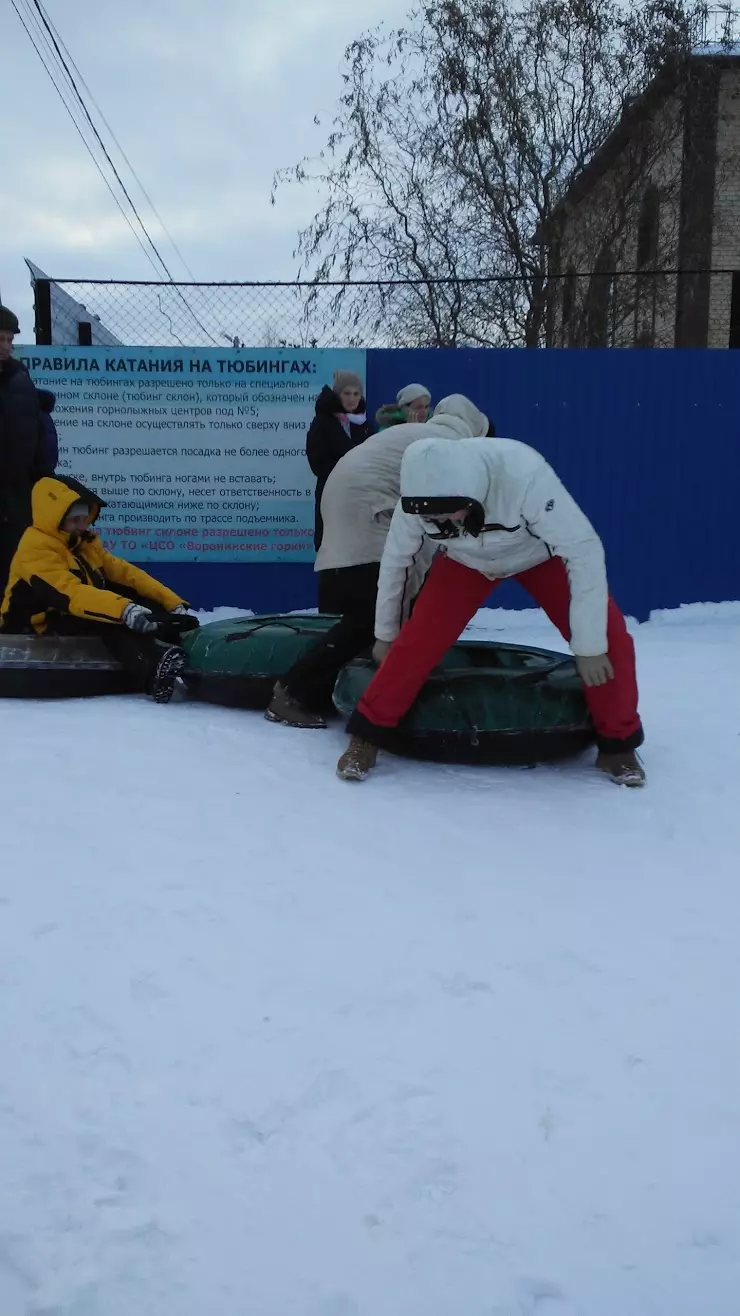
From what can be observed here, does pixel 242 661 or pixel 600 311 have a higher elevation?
pixel 600 311

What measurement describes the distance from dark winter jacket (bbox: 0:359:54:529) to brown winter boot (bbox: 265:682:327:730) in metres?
2.29

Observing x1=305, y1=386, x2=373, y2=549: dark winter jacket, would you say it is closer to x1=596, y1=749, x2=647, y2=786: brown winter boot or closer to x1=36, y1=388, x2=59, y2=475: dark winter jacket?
x1=36, y1=388, x2=59, y2=475: dark winter jacket

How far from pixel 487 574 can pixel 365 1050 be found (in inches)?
80.1

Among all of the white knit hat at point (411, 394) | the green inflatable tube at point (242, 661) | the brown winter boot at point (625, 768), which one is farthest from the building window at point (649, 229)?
the brown winter boot at point (625, 768)

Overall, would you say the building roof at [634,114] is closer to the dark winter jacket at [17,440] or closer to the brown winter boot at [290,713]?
the dark winter jacket at [17,440]

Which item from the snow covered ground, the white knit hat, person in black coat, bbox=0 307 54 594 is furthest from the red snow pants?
person in black coat, bbox=0 307 54 594

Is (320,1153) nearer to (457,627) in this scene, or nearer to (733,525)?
(457,627)

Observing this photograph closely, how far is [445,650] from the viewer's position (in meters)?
3.61

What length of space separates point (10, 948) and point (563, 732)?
2160mm

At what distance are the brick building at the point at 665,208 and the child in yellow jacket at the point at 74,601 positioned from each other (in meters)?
8.65

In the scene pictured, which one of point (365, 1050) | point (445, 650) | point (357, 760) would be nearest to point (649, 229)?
point (445, 650)

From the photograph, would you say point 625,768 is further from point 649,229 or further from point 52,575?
point 649,229

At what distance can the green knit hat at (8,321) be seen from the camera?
5.40 meters

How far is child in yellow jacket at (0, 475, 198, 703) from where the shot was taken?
4.64 meters
